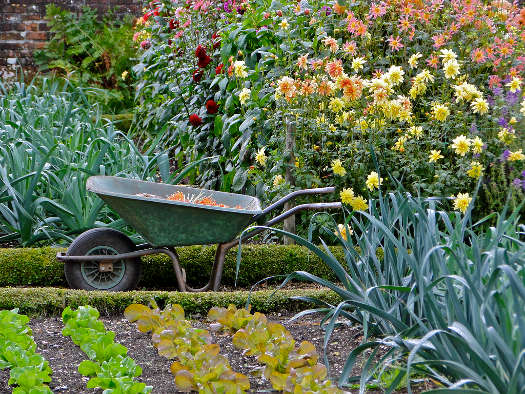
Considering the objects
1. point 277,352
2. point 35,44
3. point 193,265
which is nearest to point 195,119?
point 193,265

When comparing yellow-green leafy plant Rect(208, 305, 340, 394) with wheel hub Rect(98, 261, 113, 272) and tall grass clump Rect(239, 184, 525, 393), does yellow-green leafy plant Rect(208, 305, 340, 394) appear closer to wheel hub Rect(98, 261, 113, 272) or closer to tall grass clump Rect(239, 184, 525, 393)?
tall grass clump Rect(239, 184, 525, 393)

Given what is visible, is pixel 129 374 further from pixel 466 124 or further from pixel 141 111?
pixel 141 111

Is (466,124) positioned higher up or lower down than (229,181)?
higher up

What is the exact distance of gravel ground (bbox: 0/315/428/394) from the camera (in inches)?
101

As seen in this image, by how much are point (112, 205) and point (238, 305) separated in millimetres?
776

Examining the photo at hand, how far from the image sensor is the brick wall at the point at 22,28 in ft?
30.2

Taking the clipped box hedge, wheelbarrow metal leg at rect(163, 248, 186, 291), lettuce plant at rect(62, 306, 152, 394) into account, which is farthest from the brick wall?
lettuce plant at rect(62, 306, 152, 394)

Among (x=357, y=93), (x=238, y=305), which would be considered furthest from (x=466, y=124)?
(x=238, y=305)

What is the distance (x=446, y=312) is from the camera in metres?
2.45

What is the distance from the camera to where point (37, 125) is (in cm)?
588

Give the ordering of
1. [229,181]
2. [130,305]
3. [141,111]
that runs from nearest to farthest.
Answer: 1. [130,305]
2. [229,181]
3. [141,111]

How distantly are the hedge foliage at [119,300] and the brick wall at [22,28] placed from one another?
6309 mm

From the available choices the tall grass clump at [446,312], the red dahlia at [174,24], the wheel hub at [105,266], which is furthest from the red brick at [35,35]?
the tall grass clump at [446,312]

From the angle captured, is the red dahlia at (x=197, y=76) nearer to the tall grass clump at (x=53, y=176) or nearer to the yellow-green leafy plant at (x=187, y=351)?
the tall grass clump at (x=53, y=176)
